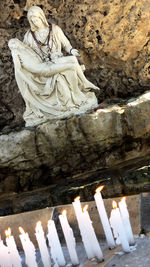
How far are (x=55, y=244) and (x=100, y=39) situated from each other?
17.9 ft

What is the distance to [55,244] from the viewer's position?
1493 millimetres

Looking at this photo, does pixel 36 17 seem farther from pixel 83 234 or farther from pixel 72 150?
pixel 83 234

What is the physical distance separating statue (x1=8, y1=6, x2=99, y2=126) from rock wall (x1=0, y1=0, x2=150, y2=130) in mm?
1107

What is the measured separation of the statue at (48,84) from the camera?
4.98m

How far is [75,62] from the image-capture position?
4.98 meters

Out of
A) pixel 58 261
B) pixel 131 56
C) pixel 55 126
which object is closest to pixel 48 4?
pixel 131 56

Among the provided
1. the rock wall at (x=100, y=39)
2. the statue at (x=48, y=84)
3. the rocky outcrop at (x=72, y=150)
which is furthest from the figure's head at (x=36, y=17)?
the rocky outcrop at (x=72, y=150)

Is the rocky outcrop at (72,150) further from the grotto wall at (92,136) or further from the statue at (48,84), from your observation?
the statue at (48,84)

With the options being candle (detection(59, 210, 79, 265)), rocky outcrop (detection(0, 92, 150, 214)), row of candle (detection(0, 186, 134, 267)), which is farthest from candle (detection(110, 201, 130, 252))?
rocky outcrop (detection(0, 92, 150, 214))

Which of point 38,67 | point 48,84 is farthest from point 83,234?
point 38,67

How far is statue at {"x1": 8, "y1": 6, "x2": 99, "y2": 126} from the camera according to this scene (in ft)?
16.3

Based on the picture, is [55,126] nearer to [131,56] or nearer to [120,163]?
[120,163]

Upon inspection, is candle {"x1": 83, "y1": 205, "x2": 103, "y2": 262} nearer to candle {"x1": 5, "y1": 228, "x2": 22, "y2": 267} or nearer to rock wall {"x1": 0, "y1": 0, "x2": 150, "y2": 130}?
candle {"x1": 5, "y1": 228, "x2": 22, "y2": 267}

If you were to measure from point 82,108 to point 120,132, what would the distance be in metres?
0.90
